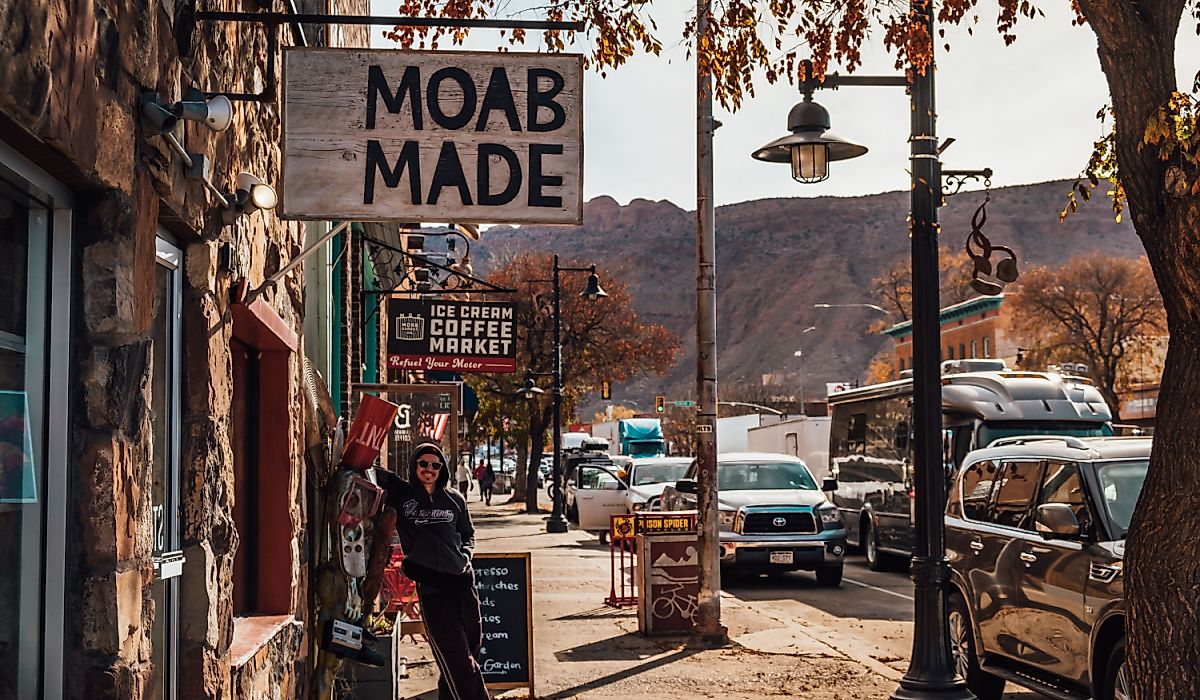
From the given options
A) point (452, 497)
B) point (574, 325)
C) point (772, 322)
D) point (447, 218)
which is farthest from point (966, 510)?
point (772, 322)

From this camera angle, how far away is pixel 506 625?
32.6ft

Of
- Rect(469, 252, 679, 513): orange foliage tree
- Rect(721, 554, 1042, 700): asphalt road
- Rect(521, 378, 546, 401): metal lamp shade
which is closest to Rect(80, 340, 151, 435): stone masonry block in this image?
Rect(721, 554, 1042, 700): asphalt road

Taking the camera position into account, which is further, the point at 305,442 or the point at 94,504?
the point at 305,442

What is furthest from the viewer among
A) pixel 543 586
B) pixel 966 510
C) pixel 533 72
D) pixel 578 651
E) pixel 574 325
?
pixel 574 325

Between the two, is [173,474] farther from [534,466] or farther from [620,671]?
[534,466]

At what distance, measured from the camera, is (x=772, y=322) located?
192 metres

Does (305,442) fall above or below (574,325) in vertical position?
below

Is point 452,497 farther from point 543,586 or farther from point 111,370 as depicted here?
point 543,586

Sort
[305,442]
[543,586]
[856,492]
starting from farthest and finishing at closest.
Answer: [856,492], [543,586], [305,442]

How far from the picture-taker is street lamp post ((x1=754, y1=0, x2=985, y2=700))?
866 cm

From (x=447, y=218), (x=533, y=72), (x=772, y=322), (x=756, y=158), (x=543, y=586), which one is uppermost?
(x=772, y=322)

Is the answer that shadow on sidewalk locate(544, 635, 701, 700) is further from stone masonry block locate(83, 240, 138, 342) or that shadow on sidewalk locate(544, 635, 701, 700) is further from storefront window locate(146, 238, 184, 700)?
stone masonry block locate(83, 240, 138, 342)

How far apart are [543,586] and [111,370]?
15.0 metres

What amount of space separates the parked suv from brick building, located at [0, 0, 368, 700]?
4798 mm
